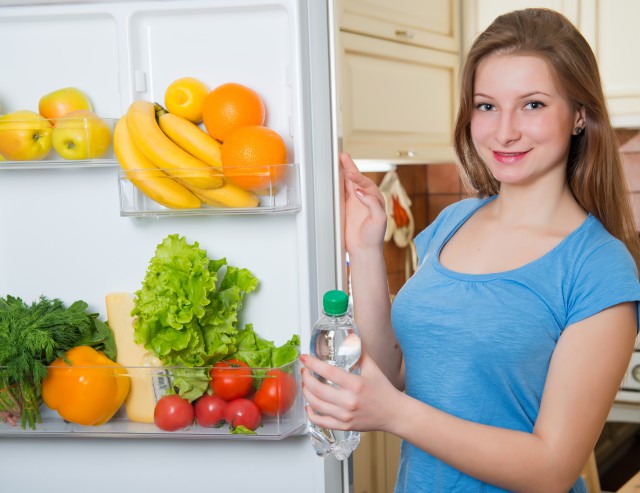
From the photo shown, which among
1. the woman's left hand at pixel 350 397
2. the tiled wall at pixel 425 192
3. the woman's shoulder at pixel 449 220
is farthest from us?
the tiled wall at pixel 425 192

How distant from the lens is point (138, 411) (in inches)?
52.7

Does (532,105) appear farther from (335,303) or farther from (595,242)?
(335,303)

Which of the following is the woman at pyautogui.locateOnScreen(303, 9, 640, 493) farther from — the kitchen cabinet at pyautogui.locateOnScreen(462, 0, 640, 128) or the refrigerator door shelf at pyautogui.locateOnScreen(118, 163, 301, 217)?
the kitchen cabinet at pyautogui.locateOnScreen(462, 0, 640, 128)

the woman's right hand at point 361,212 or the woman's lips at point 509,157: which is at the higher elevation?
the woman's lips at point 509,157

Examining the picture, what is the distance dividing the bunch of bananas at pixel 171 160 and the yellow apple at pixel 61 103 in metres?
0.10

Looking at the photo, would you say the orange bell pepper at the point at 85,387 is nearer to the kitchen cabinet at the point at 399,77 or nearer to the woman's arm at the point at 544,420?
the woman's arm at the point at 544,420

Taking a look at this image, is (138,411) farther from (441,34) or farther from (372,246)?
(441,34)

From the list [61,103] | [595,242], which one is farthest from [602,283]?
[61,103]

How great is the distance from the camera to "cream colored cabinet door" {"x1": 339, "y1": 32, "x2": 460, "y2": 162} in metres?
2.03

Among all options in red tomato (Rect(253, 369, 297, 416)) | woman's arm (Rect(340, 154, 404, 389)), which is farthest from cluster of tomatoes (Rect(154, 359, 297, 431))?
woman's arm (Rect(340, 154, 404, 389))

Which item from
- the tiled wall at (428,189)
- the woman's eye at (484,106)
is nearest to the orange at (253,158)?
the woman's eye at (484,106)

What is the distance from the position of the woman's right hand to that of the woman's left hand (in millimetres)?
318

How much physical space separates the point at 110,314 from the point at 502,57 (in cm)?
74

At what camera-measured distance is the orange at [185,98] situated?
4.35 feet
